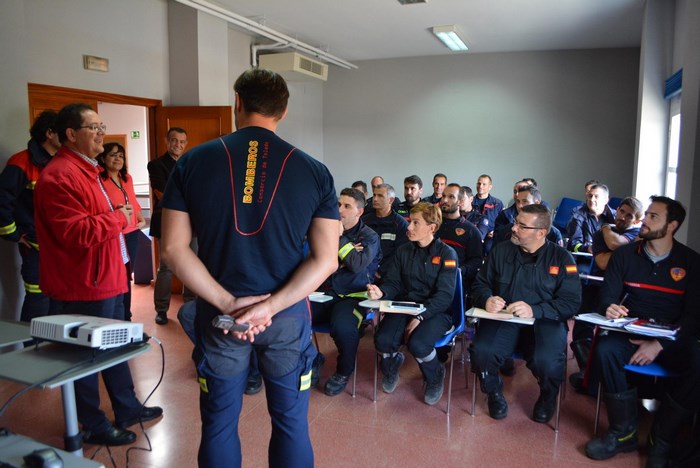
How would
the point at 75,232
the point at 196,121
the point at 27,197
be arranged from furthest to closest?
1. the point at 196,121
2. the point at 27,197
3. the point at 75,232

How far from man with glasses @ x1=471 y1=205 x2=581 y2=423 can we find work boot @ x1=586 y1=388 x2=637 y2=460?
293 millimetres

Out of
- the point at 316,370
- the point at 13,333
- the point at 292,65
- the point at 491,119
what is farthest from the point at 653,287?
the point at 491,119

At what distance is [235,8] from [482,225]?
3.78m

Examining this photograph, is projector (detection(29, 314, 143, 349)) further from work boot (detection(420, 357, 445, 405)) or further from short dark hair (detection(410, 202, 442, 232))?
short dark hair (detection(410, 202, 442, 232))

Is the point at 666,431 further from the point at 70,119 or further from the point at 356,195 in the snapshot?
the point at 70,119

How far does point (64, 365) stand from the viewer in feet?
4.82

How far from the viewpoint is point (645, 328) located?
251 cm

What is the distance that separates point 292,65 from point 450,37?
2.26m

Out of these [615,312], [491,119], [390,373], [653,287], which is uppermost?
[491,119]

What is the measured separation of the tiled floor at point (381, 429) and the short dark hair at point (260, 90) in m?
1.69

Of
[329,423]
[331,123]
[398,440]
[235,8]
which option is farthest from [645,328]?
[331,123]

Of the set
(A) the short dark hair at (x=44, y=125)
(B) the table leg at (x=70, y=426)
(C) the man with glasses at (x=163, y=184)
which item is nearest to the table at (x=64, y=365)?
Result: (B) the table leg at (x=70, y=426)

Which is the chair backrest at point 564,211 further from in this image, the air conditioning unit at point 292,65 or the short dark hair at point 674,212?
the short dark hair at point 674,212

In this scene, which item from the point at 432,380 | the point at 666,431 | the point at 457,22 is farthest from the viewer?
the point at 457,22
